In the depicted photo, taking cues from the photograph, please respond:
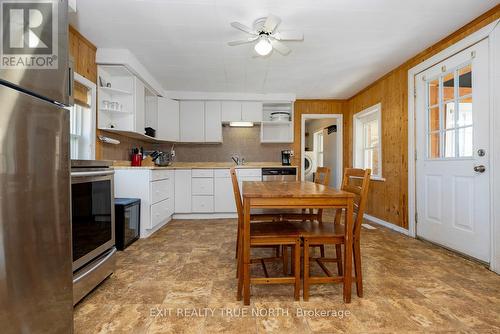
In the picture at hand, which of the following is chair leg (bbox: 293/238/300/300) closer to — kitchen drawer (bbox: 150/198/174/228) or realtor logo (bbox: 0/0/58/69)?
realtor logo (bbox: 0/0/58/69)

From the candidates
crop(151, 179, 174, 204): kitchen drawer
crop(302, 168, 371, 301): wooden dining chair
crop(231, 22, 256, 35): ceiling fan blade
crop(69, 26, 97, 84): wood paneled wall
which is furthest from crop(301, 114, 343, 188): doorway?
crop(69, 26, 97, 84): wood paneled wall

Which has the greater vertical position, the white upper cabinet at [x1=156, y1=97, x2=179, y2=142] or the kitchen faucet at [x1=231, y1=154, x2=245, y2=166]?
the white upper cabinet at [x1=156, y1=97, x2=179, y2=142]

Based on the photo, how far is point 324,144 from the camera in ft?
20.5

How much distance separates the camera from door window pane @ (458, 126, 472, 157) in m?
2.37

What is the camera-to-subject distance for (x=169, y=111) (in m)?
4.41

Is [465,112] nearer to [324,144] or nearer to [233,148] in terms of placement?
[233,148]

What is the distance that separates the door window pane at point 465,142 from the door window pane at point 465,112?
0.22ft

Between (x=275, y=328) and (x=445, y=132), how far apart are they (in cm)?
270

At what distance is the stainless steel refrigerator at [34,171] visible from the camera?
76 centimetres

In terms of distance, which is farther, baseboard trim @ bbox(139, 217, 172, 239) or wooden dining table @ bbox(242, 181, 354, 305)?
baseboard trim @ bbox(139, 217, 172, 239)

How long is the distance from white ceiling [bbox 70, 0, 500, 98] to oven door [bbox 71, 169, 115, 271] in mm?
1494

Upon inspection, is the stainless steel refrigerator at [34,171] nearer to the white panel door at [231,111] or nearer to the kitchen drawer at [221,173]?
the kitchen drawer at [221,173]

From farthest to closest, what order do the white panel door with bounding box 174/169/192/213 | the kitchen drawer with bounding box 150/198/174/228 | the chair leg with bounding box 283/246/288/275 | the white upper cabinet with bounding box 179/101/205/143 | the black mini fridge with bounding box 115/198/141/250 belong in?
the white upper cabinet with bounding box 179/101/205/143 → the white panel door with bounding box 174/169/192/213 → the kitchen drawer with bounding box 150/198/174/228 → the black mini fridge with bounding box 115/198/141/250 → the chair leg with bounding box 283/246/288/275

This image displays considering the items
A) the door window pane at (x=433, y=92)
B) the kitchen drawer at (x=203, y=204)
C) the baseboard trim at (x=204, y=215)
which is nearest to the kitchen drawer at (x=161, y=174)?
the kitchen drawer at (x=203, y=204)
